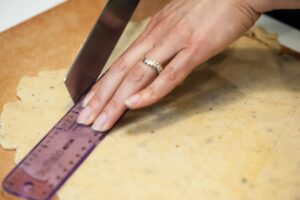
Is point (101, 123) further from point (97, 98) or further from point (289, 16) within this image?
point (289, 16)

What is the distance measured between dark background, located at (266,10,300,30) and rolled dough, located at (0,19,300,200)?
0.20 metres

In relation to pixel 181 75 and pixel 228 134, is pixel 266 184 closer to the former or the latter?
pixel 228 134

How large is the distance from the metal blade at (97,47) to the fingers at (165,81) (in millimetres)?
159

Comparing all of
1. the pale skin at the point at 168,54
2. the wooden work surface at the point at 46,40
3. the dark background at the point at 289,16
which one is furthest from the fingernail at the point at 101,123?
the dark background at the point at 289,16

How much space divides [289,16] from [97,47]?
652 millimetres

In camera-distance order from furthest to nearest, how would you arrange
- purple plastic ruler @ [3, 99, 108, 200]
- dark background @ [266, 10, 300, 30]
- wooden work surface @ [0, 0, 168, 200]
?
1. dark background @ [266, 10, 300, 30]
2. wooden work surface @ [0, 0, 168, 200]
3. purple plastic ruler @ [3, 99, 108, 200]

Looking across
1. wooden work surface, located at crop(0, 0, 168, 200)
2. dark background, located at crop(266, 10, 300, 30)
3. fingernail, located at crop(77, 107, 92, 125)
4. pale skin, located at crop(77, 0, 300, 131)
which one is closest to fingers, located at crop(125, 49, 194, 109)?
pale skin, located at crop(77, 0, 300, 131)

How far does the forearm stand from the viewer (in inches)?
34.7

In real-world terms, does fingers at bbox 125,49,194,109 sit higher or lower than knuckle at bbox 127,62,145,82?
lower

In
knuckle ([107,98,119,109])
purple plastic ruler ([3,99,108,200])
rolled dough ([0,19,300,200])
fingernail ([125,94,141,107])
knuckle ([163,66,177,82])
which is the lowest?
rolled dough ([0,19,300,200])

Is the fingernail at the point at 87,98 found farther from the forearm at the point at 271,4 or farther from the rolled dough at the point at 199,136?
the forearm at the point at 271,4

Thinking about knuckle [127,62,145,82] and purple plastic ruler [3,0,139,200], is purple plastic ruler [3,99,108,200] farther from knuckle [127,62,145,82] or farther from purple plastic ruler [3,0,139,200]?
knuckle [127,62,145,82]

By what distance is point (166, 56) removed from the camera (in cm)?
86

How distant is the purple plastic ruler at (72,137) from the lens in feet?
2.51
